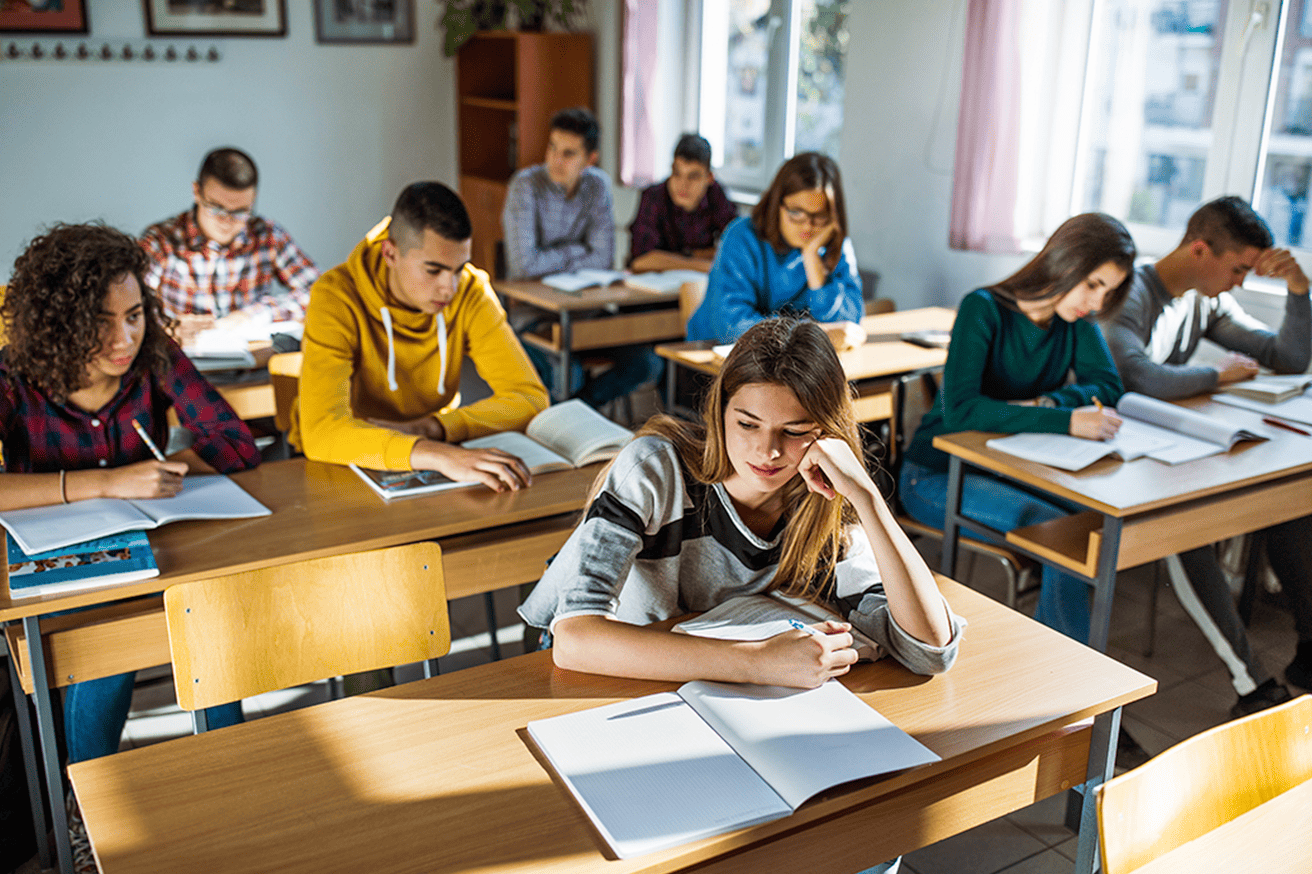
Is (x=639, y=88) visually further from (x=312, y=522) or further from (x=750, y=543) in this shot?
(x=750, y=543)

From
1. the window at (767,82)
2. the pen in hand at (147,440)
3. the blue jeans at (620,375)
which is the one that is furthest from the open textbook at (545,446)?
the window at (767,82)

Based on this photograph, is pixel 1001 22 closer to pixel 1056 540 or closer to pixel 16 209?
pixel 1056 540

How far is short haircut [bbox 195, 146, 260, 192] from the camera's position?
11.5 ft

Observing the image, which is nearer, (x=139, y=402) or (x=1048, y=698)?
(x=1048, y=698)

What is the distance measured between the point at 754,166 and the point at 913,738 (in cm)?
453

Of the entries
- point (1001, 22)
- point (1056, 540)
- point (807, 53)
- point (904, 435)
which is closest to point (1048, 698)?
point (1056, 540)

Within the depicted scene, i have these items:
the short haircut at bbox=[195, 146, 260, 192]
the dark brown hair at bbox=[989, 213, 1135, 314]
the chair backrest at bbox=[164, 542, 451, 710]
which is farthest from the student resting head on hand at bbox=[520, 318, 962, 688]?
the short haircut at bbox=[195, 146, 260, 192]

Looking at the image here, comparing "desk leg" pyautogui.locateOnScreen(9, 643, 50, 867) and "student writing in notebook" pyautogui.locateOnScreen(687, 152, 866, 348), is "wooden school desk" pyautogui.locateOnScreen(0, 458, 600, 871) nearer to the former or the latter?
"desk leg" pyautogui.locateOnScreen(9, 643, 50, 867)

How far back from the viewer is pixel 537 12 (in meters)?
5.95

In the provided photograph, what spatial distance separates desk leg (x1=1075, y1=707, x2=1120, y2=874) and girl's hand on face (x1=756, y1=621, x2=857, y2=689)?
0.35 metres

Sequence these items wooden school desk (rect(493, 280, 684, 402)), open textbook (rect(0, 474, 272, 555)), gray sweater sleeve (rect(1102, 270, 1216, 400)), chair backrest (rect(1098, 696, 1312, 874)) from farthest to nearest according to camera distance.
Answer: wooden school desk (rect(493, 280, 684, 402)) → gray sweater sleeve (rect(1102, 270, 1216, 400)) → open textbook (rect(0, 474, 272, 555)) → chair backrest (rect(1098, 696, 1312, 874))

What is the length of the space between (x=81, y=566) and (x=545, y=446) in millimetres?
958

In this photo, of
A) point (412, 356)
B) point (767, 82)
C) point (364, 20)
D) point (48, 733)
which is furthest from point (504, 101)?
point (48, 733)

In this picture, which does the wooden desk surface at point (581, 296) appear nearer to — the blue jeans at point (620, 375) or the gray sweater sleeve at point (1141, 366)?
the blue jeans at point (620, 375)
